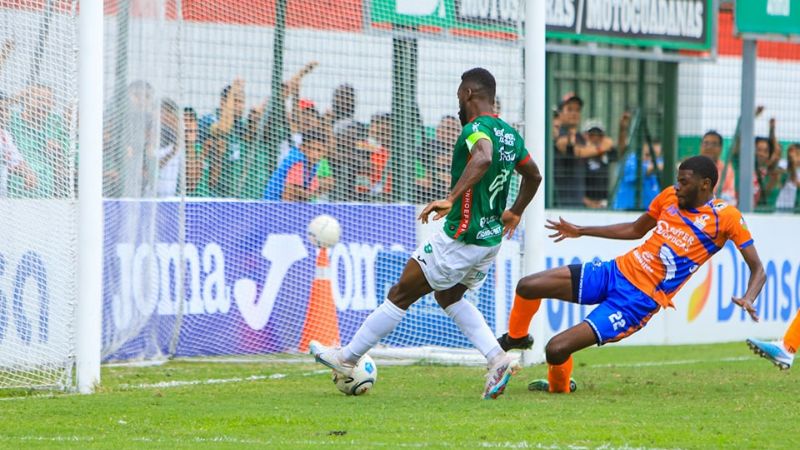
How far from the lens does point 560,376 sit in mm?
9086

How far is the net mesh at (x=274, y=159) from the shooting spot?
12.1m

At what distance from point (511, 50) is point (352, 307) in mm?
2740

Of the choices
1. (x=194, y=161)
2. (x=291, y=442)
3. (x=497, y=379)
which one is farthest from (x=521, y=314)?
(x=194, y=161)

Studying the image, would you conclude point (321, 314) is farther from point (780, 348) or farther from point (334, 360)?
point (780, 348)

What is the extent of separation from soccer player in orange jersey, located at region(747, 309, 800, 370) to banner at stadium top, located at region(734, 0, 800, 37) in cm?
812

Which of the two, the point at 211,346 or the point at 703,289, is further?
the point at 703,289

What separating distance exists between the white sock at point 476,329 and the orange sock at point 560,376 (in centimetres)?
44

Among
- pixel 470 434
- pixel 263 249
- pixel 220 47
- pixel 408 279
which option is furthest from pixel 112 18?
pixel 470 434

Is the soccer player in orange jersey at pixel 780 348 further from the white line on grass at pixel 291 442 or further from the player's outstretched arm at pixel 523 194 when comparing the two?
the white line on grass at pixel 291 442

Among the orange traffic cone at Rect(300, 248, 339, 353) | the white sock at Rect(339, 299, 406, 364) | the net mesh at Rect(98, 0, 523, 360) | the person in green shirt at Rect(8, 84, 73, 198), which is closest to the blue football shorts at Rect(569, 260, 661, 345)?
the white sock at Rect(339, 299, 406, 364)

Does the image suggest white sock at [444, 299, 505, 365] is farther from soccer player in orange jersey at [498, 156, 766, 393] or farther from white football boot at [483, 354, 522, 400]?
soccer player in orange jersey at [498, 156, 766, 393]

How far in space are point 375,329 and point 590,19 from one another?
8314mm

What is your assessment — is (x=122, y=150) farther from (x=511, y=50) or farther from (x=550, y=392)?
(x=550, y=392)

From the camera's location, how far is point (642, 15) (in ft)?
55.1
